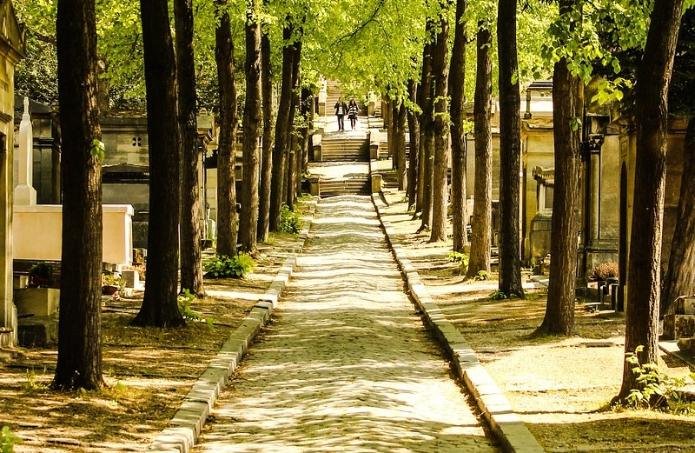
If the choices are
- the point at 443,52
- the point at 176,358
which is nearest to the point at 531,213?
the point at 443,52

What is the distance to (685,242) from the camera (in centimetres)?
1789

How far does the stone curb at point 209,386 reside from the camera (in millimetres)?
10555

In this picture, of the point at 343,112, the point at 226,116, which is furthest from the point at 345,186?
the point at 226,116

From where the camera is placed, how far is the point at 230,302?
71.6 ft

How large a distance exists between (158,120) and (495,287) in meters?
8.64

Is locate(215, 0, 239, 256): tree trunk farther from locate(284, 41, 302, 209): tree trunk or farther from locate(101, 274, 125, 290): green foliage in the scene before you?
locate(284, 41, 302, 209): tree trunk

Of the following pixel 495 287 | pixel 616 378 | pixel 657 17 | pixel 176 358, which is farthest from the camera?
pixel 495 287

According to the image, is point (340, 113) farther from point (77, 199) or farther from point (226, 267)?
point (77, 199)

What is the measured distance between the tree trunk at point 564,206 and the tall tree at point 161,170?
4925mm

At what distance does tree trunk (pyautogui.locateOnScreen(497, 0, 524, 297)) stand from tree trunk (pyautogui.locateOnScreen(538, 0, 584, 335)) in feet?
13.3

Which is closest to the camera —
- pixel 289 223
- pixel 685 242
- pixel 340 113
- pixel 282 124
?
pixel 685 242

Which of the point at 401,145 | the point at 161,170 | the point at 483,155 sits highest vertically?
the point at 401,145

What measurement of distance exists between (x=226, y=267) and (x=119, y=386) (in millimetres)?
13644

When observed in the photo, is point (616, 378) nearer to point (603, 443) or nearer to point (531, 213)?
point (603, 443)
